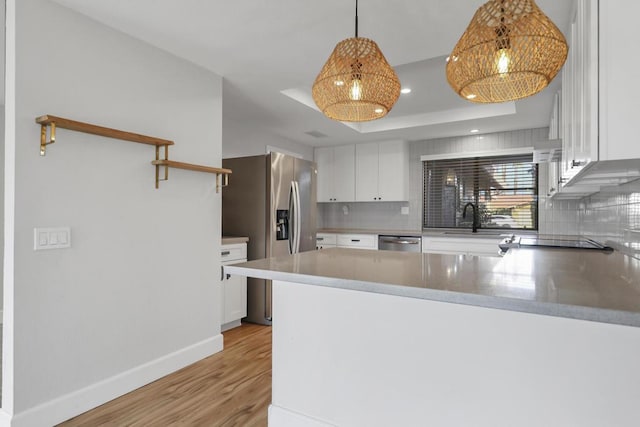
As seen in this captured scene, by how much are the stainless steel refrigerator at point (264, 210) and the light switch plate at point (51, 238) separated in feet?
6.16

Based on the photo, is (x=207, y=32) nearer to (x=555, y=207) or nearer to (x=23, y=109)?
(x=23, y=109)

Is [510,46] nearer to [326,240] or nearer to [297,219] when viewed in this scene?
[297,219]

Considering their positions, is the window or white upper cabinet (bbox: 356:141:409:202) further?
white upper cabinet (bbox: 356:141:409:202)

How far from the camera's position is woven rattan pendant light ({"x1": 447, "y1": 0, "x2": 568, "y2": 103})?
1.23 m

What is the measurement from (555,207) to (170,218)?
4.34m

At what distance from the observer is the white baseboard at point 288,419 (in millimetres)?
1713

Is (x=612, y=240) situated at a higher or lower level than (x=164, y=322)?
higher

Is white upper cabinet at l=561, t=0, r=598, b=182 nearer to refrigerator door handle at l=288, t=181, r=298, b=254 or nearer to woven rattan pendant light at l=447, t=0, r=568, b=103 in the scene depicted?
woven rattan pendant light at l=447, t=0, r=568, b=103

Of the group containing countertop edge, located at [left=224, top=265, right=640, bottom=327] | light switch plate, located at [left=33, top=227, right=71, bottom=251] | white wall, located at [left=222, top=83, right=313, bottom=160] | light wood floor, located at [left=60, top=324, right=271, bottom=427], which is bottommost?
light wood floor, located at [left=60, top=324, right=271, bottom=427]

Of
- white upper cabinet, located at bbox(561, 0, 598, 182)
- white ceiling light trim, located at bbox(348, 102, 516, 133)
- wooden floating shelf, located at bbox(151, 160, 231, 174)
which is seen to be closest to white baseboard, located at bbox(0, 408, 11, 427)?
wooden floating shelf, located at bbox(151, 160, 231, 174)

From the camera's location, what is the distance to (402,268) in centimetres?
155

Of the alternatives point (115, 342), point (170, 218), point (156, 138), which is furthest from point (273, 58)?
point (115, 342)

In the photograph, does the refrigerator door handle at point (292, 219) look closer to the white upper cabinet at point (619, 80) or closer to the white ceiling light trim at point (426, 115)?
the white ceiling light trim at point (426, 115)

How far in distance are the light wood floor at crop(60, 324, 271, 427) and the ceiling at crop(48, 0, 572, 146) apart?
7.35 feet
